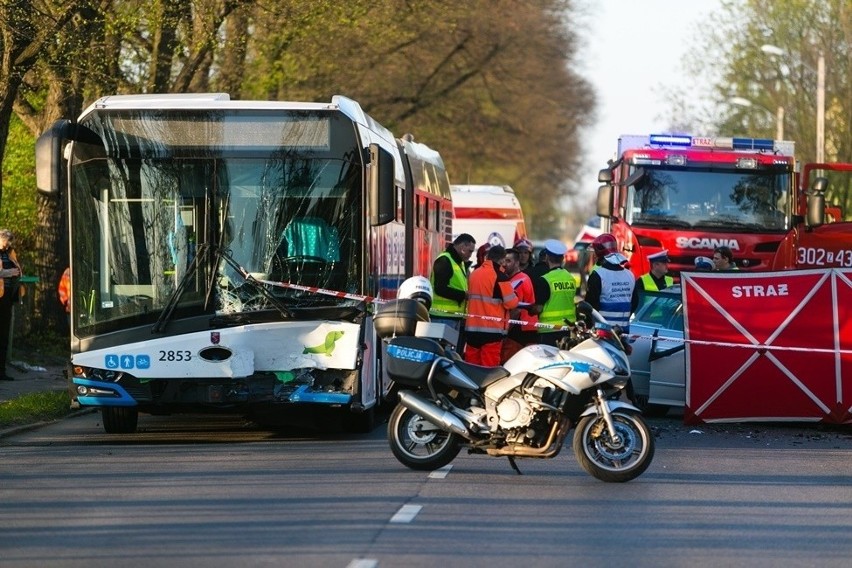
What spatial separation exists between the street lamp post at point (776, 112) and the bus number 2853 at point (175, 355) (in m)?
37.3

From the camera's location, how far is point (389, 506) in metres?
10.3

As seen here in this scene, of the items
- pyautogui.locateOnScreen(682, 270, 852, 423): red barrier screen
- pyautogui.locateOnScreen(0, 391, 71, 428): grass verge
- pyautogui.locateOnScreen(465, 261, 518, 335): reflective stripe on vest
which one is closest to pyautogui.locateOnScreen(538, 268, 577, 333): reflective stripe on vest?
pyautogui.locateOnScreen(465, 261, 518, 335): reflective stripe on vest

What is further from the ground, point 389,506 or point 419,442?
point 419,442

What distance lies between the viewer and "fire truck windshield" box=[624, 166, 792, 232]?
2358 centimetres

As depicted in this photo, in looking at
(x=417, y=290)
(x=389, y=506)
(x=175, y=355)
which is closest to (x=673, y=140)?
(x=175, y=355)

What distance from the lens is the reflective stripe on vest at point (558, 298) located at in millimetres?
16875

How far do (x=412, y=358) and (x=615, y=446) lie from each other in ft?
5.26

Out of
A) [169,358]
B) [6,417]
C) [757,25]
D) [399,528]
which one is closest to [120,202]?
[169,358]

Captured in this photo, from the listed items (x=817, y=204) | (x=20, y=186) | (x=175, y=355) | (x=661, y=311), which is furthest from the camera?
(x=20, y=186)

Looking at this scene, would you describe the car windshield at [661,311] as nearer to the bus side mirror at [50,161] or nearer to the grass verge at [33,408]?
the grass verge at [33,408]

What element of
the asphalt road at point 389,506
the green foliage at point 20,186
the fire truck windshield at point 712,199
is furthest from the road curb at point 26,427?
the green foliage at point 20,186

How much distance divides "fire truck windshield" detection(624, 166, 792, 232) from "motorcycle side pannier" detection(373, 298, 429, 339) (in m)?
11.8

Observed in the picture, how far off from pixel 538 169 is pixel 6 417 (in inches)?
1779

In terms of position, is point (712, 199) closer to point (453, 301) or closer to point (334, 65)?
point (453, 301)
